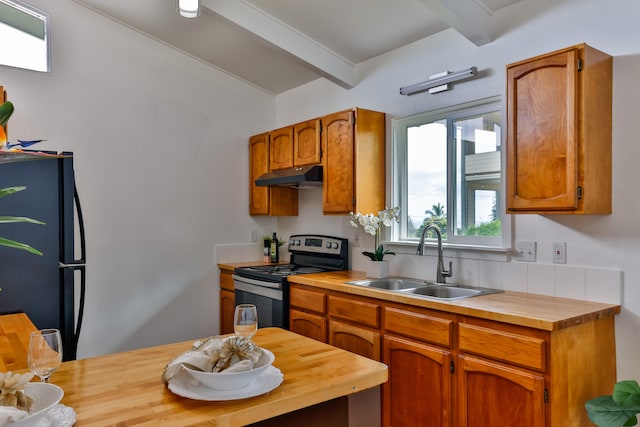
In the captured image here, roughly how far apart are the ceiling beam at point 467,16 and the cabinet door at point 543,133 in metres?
0.45

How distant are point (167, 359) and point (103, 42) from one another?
3.10 metres

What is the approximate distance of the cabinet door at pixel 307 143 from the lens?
3616 millimetres

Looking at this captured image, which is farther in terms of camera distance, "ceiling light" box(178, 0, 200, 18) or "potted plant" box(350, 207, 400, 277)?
"potted plant" box(350, 207, 400, 277)

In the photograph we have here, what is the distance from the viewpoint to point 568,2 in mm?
2434

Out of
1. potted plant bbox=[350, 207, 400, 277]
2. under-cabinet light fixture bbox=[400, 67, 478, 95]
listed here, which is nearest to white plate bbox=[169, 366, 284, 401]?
potted plant bbox=[350, 207, 400, 277]

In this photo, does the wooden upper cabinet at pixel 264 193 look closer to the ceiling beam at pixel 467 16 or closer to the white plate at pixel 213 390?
the ceiling beam at pixel 467 16

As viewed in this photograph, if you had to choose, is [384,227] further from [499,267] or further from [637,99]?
[637,99]

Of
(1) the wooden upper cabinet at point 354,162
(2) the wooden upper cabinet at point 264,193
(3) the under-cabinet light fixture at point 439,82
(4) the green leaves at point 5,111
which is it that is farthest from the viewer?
(2) the wooden upper cabinet at point 264,193

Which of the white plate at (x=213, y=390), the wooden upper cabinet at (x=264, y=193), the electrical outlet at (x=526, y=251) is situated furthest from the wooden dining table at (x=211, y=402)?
the wooden upper cabinet at (x=264, y=193)

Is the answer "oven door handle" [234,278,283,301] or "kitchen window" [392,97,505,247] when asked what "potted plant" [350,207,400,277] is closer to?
"kitchen window" [392,97,505,247]

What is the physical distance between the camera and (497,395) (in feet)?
6.82

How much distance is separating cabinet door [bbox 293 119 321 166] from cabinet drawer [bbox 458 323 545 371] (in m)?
1.85

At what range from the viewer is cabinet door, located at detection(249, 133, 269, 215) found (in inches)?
167

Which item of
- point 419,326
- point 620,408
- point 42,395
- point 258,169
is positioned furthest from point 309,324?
point 42,395
